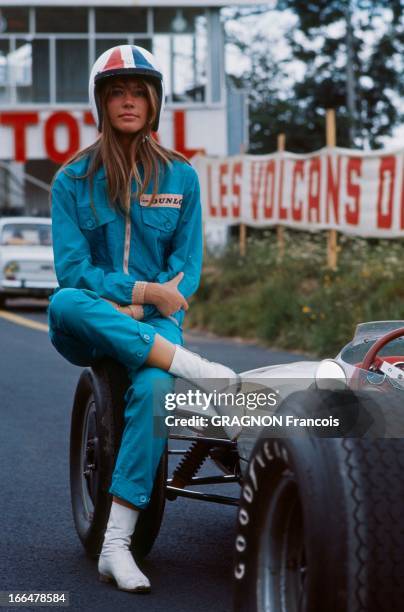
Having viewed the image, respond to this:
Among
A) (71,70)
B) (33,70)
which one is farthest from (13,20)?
(71,70)

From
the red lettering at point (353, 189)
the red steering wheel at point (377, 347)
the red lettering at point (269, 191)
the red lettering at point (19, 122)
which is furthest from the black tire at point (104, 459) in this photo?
the red lettering at point (19, 122)

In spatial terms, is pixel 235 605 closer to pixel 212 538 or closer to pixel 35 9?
pixel 212 538

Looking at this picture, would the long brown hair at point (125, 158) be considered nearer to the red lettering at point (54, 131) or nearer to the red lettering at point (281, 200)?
the red lettering at point (281, 200)

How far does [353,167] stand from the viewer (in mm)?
15461

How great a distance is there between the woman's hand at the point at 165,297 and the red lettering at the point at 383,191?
10023 millimetres

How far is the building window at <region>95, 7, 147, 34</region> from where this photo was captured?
35.1 m

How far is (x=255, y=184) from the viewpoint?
18750mm

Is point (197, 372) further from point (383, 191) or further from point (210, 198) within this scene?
point (210, 198)

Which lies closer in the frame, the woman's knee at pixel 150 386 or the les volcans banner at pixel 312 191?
the woman's knee at pixel 150 386

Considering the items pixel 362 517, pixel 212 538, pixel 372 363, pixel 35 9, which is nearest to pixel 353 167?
pixel 212 538

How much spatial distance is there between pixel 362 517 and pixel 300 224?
1416 centimetres

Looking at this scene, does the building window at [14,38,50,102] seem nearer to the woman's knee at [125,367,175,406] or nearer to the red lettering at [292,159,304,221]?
the red lettering at [292,159,304,221]

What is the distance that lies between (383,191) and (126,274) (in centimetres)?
1025

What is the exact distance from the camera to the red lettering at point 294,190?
17016 mm
